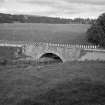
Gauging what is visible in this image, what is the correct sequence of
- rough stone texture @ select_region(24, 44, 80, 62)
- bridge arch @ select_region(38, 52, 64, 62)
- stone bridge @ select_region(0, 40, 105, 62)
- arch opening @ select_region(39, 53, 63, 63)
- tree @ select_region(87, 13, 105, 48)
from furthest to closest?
tree @ select_region(87, 13, 105, 48), bridge arch @ select_region(38, 52, 64, 62), arch opening @ select_region(39, 53, 63, 63), rough stone texture @ select_region(24, 44, 80, 62), stone bridge @ select_region(0, 40, 105, 62)

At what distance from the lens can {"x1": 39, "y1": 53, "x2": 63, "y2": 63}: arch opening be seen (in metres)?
32.8

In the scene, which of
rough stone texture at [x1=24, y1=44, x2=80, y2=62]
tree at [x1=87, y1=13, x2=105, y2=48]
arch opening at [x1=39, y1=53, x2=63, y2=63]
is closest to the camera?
rough stone texture at [x1=24, y1=44, x2=80, y2=62]

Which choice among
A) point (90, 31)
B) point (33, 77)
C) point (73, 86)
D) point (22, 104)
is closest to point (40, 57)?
point (90, 31)

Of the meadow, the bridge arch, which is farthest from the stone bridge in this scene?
the meadow

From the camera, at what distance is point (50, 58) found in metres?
33.8

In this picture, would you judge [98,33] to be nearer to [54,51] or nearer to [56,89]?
[54,51]

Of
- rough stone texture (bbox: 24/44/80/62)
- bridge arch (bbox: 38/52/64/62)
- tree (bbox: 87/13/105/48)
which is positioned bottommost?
bridge arch (bbox: 38/52/64/62)

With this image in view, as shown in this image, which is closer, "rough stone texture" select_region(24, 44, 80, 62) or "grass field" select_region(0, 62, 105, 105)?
"grass field" select_region(0, 62, 105, 105)

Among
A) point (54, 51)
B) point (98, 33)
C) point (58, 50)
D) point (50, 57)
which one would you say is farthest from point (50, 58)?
point (98, 33)

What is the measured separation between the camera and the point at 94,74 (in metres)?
20.1

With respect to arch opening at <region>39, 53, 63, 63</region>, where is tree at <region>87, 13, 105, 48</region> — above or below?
above

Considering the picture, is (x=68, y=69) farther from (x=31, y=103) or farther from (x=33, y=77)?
(x=31, y=103)

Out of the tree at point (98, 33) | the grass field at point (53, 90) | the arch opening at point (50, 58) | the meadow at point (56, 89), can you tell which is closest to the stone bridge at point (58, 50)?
the arch opening at point (50, 58)

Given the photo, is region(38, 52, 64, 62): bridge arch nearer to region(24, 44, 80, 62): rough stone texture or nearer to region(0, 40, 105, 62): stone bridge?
region(0, 40, 105, 62): stone bridge
